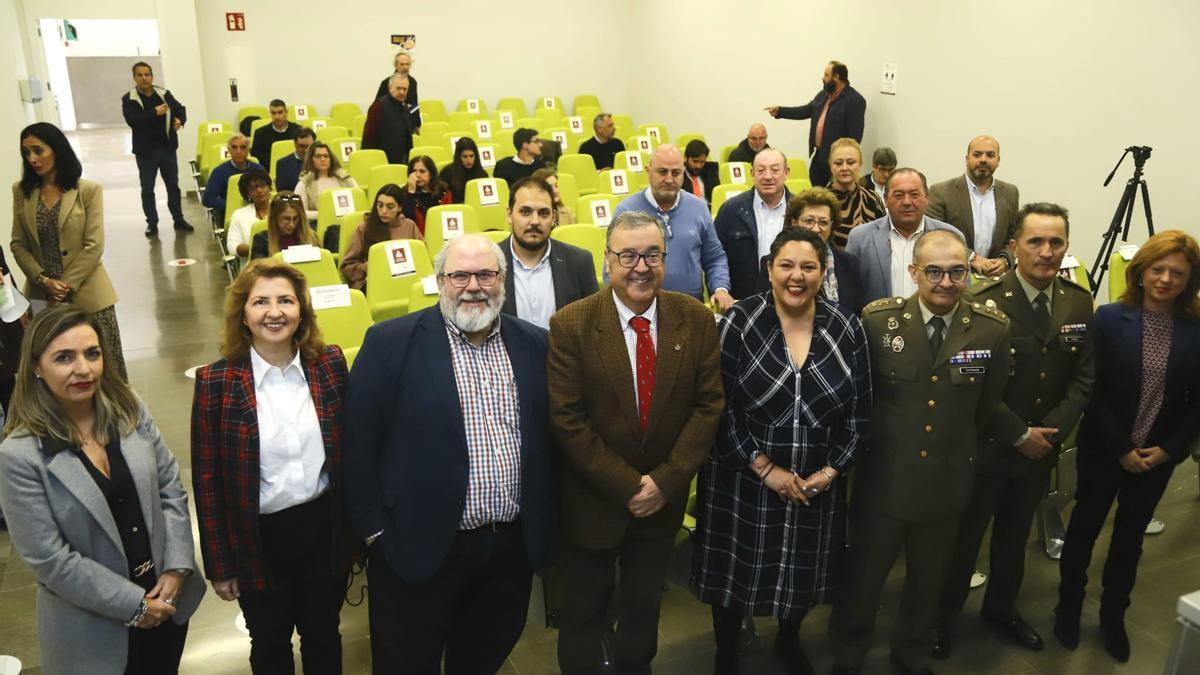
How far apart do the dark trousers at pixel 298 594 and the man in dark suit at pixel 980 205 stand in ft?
11.7

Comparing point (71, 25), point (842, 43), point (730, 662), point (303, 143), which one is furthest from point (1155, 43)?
point (71, 25)

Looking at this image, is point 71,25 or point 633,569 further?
point 71,25

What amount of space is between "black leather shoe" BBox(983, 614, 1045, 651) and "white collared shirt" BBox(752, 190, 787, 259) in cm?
190

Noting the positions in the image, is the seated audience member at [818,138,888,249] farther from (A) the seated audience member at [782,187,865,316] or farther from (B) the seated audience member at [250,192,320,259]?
(B) the seated audience member at [250,192,320,259]

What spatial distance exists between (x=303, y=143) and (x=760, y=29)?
531 cm

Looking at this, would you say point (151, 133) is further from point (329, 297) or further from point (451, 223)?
point (329, 297)

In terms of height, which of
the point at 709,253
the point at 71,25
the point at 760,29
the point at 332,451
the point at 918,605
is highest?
the point at 71,25

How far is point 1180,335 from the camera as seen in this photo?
291 centimetres

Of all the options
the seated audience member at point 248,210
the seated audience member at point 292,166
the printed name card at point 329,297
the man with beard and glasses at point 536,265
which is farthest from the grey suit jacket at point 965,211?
the seated audience member at point 292,166

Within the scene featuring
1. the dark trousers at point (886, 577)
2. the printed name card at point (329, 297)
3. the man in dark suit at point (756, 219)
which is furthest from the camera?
the man in dark suit at point (756, 219)

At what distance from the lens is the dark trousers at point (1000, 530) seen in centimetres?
298

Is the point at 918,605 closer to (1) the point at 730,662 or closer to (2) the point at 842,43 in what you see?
(1) the point at 730,662

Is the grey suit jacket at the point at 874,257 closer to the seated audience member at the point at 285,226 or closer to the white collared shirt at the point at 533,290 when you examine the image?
the white collared shirt at the point at 533,290

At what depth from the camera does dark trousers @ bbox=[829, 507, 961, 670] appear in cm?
277
